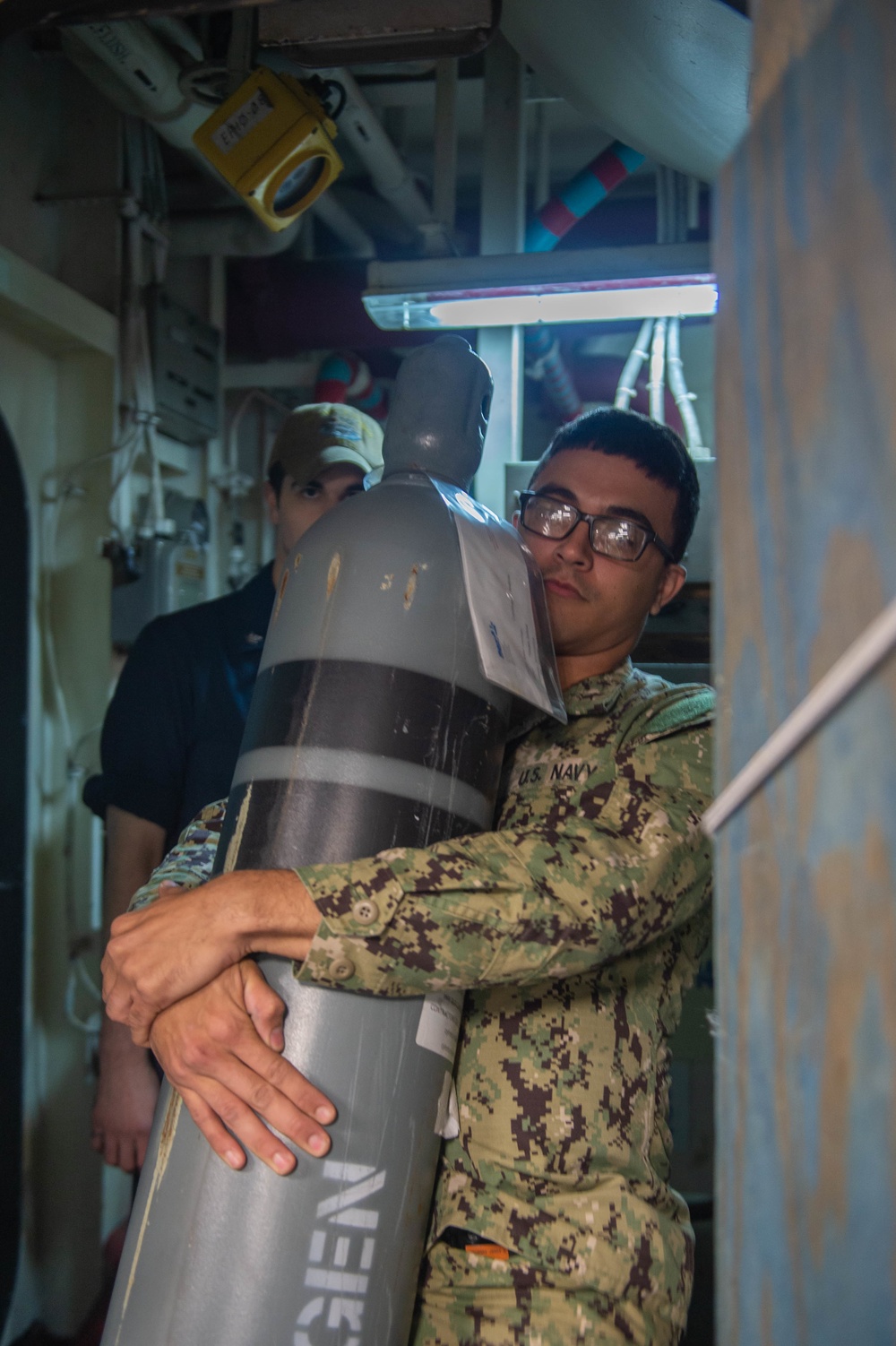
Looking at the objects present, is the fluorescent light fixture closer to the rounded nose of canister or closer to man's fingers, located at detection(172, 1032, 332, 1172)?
the rounded nose of canister

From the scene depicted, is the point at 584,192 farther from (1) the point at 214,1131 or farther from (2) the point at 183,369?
(1) the point at 214,1131

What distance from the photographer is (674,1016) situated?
3.83 feet

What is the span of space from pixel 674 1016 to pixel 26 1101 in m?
1.81

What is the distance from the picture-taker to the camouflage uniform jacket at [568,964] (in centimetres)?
89

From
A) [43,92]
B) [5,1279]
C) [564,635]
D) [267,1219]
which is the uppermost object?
[43,92]

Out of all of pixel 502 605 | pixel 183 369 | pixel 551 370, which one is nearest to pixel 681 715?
pixel 502 605

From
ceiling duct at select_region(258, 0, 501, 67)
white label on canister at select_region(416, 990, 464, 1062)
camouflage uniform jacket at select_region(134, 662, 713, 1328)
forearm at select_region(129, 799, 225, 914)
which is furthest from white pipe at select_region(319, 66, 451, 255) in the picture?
white label on canister at select_region(416, 990, 464, 1062)

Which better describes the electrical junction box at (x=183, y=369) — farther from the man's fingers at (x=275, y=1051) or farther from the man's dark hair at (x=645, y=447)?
the man's fingers at (x=275, y=1051)

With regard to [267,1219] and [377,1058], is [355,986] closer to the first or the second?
[377,1058]

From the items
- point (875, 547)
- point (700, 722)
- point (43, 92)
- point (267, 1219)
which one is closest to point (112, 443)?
point (43, 92)

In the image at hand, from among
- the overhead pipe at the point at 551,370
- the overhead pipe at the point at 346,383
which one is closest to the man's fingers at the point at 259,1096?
the overhead pipe at the point at 551,370

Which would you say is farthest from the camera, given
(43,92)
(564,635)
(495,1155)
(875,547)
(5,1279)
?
(43,92)

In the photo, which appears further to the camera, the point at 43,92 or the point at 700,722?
the point at 43,92

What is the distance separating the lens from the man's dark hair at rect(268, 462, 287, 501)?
202 centimetres
